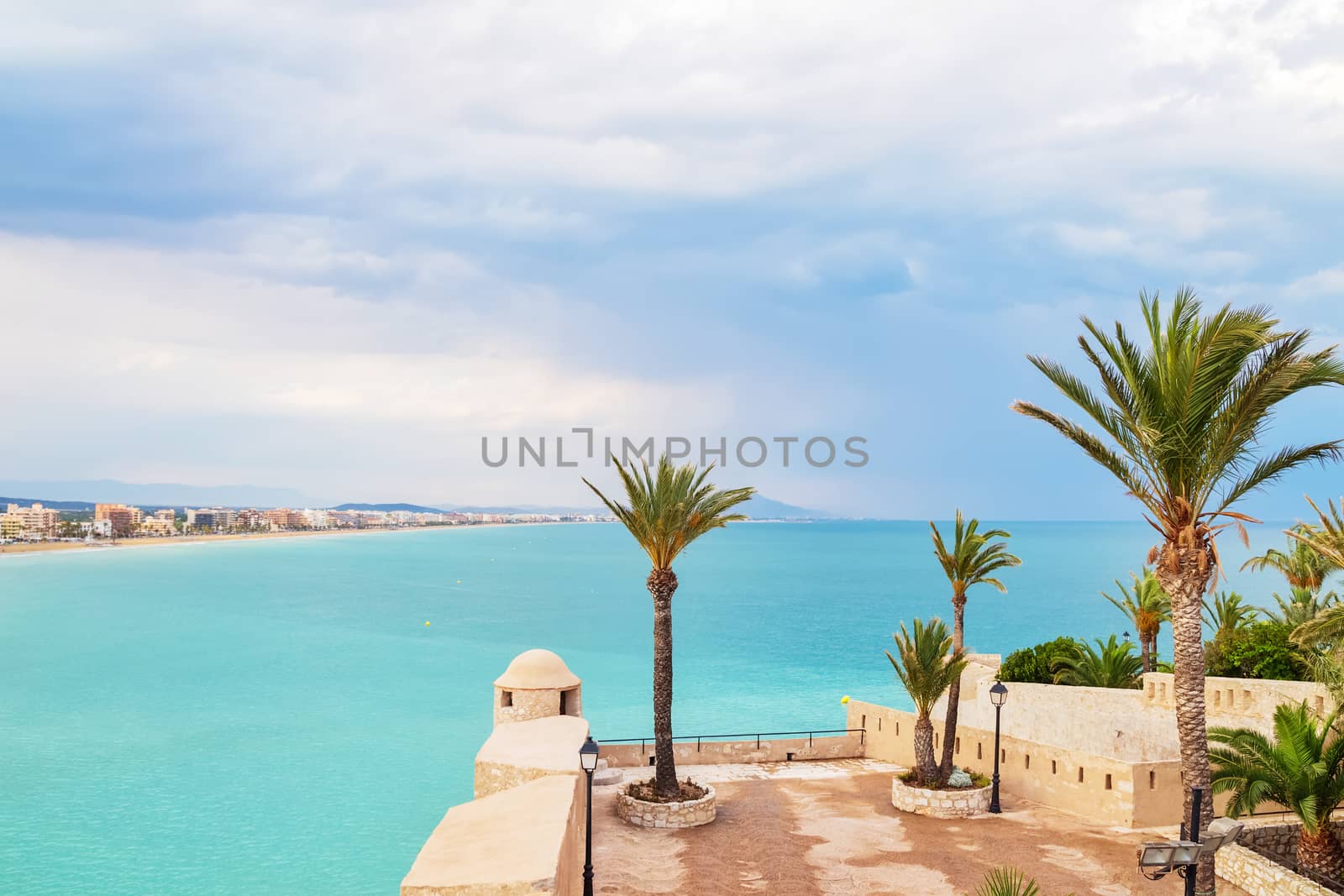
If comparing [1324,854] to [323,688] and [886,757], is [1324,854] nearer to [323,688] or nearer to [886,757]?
[886,757]

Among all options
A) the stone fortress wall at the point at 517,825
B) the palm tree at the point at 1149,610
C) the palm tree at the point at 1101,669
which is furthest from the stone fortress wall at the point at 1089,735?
the stone fortress wall at the point at 517,825

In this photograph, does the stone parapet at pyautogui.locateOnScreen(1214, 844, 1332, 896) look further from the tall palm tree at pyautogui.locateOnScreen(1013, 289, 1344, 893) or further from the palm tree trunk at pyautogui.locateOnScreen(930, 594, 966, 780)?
the palm tree trunk at pyautogui.locateOnScreen(930, 594, 966, 780)

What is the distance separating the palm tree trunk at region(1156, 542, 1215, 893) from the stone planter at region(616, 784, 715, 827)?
888 centimetres

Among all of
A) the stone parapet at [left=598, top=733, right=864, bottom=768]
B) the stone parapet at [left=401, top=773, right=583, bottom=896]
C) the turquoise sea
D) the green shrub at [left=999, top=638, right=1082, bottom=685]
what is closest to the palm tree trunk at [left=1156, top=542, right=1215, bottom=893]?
the stone parapet at [left=401, top=773, right=583, bottom=896]

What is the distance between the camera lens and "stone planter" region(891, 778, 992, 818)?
18.7 metres

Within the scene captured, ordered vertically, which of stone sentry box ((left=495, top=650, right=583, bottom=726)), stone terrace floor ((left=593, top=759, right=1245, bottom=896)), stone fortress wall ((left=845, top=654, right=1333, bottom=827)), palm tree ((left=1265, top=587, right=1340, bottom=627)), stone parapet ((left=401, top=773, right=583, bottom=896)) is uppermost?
palm tree ((left=1265, top=587, right=1340, bottom=627))

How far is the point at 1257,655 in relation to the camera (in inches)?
906

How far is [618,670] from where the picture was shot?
61.2 m

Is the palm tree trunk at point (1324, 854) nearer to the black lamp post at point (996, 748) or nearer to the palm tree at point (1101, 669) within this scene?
the black lamp post at point (996, 748)

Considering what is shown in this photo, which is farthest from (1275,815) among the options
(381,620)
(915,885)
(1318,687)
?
(381,620)

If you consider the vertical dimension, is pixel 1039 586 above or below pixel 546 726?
below

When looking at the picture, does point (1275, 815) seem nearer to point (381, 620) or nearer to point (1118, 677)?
point (1118, 677)

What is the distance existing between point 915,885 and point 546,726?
731 cm

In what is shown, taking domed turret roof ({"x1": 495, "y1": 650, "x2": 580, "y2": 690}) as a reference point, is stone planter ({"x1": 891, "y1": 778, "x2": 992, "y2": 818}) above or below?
below
